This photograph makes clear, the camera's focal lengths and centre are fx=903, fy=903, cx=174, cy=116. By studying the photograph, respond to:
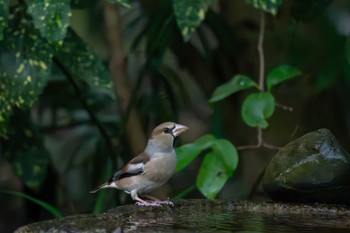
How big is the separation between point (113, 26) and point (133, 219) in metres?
2.26

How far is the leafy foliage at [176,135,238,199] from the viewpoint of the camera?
450cm

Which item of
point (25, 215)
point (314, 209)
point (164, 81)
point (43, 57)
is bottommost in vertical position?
point (25, 215)

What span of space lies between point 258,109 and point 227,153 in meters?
0.27

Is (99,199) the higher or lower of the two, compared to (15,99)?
lower

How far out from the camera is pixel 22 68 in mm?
4379

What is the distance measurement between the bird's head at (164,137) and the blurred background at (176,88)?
0.72 meters

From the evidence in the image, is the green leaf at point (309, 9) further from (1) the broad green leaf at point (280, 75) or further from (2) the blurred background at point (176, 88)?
(1) the broad green leaf at point (280, 75)

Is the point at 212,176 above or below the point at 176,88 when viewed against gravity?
below

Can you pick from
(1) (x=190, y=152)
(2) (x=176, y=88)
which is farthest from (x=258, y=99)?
(2) (x=176, y=88)

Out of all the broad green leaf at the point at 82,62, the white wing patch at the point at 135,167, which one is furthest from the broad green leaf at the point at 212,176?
the white wing patch at the point at 135,167

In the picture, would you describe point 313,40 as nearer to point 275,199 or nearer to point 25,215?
point 275,199

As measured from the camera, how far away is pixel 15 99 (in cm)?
438

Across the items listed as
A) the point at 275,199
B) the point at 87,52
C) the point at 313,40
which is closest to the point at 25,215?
the point at 87,52

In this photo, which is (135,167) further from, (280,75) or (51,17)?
(280,75)
